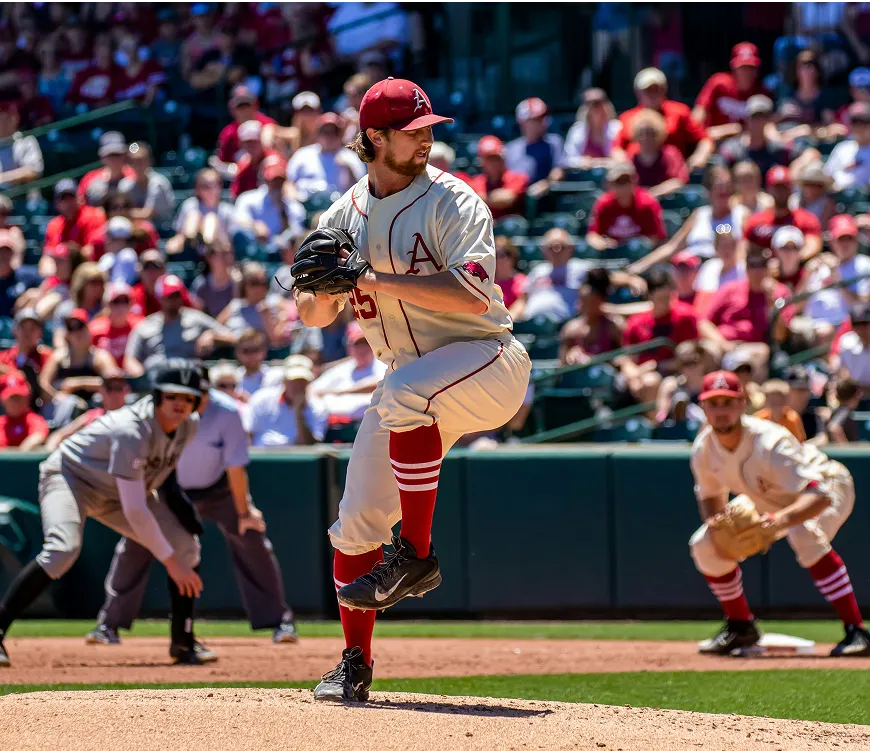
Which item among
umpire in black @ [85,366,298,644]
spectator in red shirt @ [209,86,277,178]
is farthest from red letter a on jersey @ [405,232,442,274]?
spectator in red shirt @ [209,86,277,178]

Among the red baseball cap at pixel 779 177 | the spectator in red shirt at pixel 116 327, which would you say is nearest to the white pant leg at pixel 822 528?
the red baseball cap at pixel 779 177

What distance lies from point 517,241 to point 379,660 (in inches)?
209

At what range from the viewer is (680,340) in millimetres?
10047

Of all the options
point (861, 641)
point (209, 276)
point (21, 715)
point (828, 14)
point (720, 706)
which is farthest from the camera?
point (828, 14)

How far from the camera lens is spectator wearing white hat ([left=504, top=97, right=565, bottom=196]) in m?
12.6

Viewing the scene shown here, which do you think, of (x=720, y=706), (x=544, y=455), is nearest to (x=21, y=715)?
(x=720, y=706)

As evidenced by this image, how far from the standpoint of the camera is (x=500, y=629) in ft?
29.2

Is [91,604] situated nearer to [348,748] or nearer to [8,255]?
[8,255]

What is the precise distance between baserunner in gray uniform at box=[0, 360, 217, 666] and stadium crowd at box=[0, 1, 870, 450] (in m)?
2.33

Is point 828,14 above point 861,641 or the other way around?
above

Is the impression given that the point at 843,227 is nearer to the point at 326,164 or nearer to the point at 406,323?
the point at 326,164

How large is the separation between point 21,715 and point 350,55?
38.6ft

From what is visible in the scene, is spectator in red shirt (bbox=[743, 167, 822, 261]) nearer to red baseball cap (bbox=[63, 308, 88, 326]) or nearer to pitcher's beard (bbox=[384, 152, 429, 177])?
red baseball cap (bbox=[63, 308, 88, 326])

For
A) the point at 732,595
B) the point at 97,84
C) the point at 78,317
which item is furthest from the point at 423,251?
the point at 97,84
